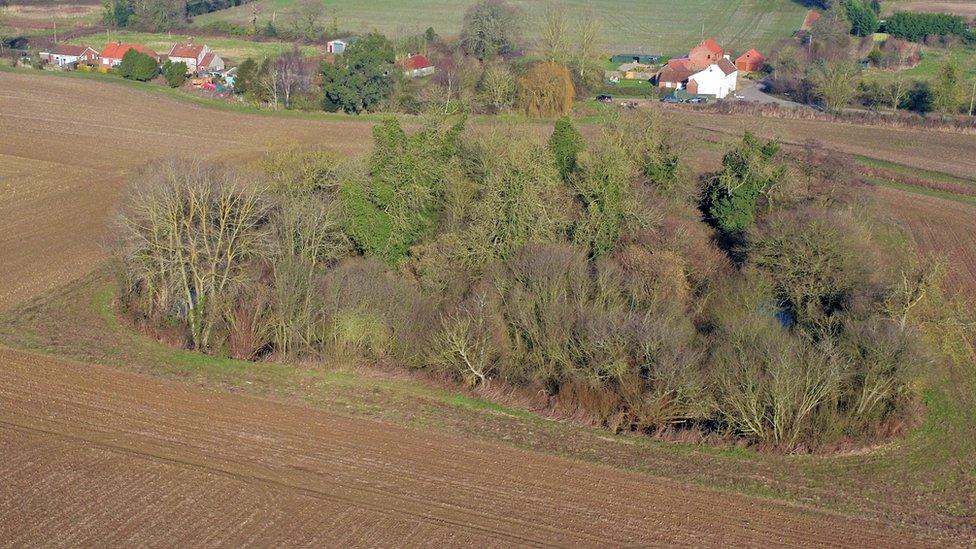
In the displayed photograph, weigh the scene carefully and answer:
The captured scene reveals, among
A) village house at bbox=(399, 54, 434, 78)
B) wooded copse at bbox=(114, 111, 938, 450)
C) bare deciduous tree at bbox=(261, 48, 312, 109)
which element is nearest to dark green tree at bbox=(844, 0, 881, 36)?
village house at bbox=(399, 54, 434, 78)

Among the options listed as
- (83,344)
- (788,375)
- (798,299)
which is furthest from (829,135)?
(83,344)

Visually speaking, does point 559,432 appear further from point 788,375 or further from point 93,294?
point 93,294

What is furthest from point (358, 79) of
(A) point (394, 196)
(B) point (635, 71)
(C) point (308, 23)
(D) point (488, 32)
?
(C) point (308, 23)

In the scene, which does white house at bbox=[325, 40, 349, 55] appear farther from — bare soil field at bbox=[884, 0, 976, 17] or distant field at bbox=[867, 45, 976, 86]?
bare soil field at bbox=[884, 0, 976, 17]

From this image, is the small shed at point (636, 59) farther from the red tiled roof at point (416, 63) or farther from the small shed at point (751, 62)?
the red tiled roof at point (416, 63)

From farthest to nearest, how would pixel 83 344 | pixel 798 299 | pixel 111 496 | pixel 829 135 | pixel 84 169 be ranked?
pixel 829 135
pixel 84 169
pixel 798 299
pixel 83 344
pixel 111 496

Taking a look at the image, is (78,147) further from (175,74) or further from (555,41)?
(555,41)
